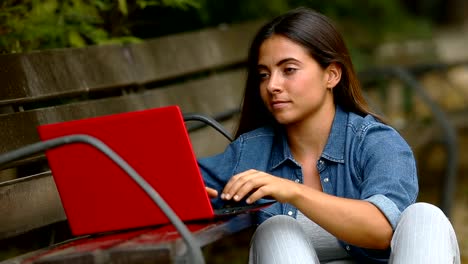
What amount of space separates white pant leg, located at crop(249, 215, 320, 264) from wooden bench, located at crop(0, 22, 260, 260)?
35.1 inches

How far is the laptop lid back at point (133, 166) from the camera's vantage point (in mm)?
2787

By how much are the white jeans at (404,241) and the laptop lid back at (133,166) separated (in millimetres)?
223

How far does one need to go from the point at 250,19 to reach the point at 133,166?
143 inches

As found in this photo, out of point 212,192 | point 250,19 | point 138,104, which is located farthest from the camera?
point 250,19

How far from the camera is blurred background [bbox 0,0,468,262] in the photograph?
4.05 meters

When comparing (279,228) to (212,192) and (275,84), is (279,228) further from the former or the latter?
(275,84)

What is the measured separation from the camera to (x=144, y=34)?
5.64 metres

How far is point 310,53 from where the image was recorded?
326cm

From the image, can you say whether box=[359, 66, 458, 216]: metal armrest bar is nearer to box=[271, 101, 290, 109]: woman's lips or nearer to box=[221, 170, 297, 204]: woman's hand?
box=[271, 101, 290, 109]: woman's lips

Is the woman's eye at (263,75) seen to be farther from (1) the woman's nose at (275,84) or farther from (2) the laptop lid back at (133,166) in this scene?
(2) the laptop lid back at (133,166)

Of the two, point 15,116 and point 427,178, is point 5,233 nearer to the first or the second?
point 15,116

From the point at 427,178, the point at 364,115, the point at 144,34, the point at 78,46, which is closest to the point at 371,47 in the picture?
the point at 427,178

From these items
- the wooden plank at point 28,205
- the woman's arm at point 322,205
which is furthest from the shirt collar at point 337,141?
the wooden plank at point 28,205

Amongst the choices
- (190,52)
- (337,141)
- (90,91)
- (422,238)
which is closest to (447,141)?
(190,52)
